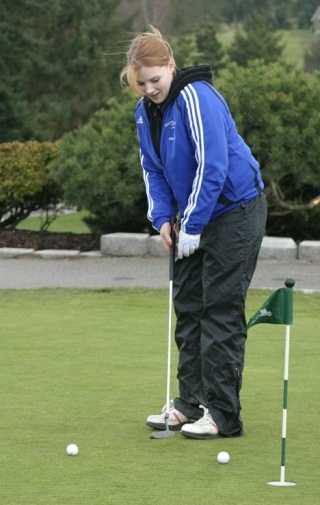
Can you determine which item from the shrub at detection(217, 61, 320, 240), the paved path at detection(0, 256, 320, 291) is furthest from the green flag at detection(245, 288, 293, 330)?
the shrub at detection(217, 61, 320, 240)

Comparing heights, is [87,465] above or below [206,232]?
below

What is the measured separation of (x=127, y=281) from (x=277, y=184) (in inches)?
125

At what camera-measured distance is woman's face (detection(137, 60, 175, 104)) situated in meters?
5.76

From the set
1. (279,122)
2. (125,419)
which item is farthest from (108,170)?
(125,419)

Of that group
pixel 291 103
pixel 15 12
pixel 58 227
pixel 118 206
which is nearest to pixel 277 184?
pixel 291 103

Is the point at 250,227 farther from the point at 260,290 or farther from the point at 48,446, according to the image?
the point at 260,290

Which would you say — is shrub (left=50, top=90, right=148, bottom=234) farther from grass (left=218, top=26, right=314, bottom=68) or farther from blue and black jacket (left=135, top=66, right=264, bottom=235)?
grass (left=218, top=26, right=314, bottom=68)

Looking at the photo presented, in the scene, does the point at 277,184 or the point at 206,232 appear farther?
the point at 277,184

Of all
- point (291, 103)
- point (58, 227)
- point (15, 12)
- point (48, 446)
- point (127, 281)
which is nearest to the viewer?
point (48, 446)

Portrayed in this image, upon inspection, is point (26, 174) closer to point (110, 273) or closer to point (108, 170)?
point (108, 170)

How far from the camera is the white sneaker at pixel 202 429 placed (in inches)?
235

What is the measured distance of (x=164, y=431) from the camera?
609 centimetres

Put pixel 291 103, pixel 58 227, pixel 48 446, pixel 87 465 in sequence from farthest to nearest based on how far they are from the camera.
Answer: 1. pixel 58 227
2. pixel 291 103
3. pixel 48 446
4. pixel 87 465

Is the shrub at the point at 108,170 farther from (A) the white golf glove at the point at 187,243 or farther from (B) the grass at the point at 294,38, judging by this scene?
(B) the grass at the point at 294,38
